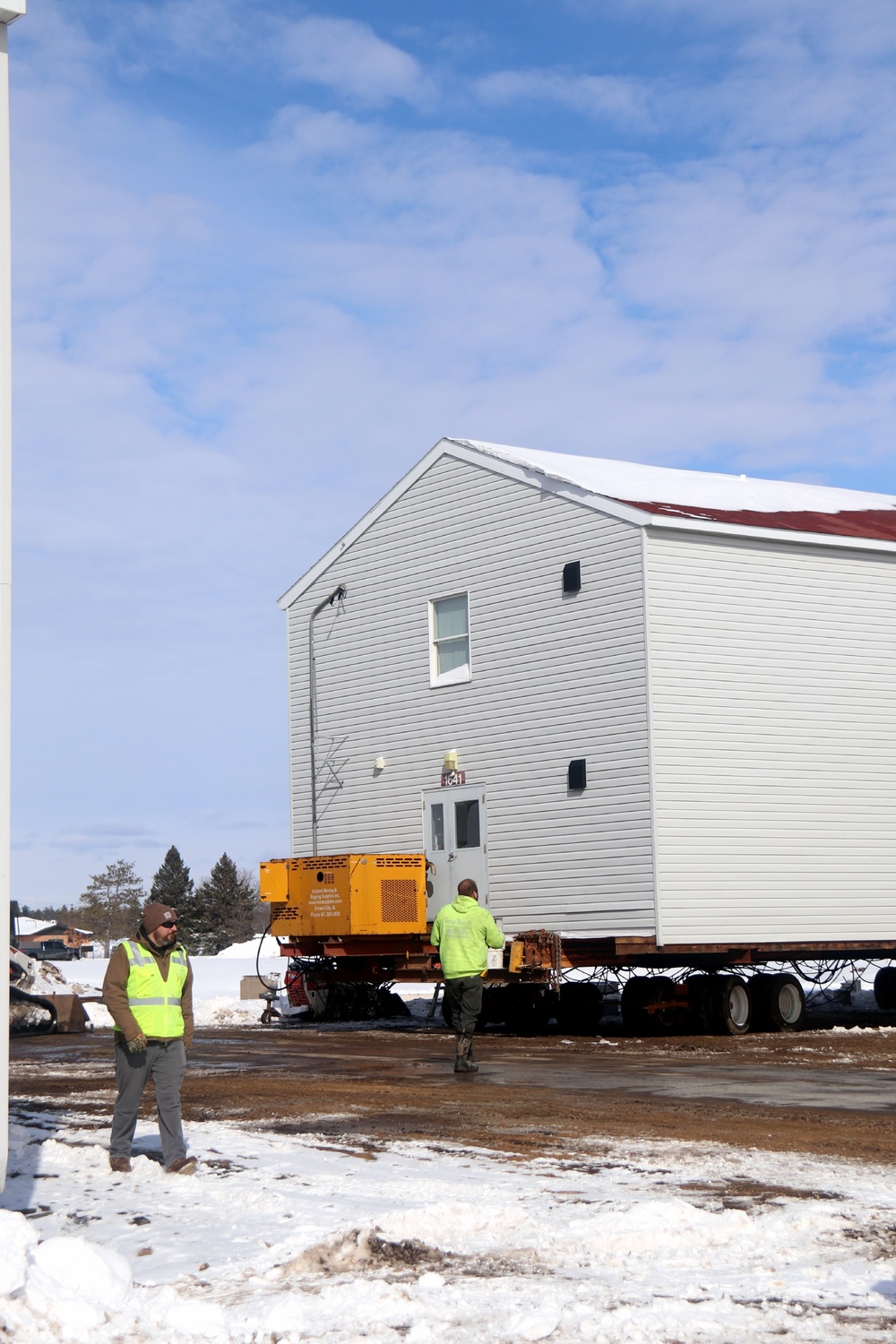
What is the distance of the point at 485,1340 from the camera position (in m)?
5.40

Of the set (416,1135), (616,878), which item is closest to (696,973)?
(616,878)

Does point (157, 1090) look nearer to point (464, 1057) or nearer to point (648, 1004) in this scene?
point (464, 1057)

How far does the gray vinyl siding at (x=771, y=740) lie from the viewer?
1981cm

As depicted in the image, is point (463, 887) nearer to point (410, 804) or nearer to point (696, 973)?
point (696, 973)

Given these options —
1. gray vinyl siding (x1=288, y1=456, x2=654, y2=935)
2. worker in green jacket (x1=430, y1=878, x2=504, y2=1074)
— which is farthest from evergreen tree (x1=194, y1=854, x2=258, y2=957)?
worker in green jacket (x1=430, y1=878, x2=504, y2=1074)

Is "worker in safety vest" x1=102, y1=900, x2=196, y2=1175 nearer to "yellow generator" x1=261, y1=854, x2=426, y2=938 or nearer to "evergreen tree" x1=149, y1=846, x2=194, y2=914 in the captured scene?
"yellow generator" x1=261, y1=854, x2=426, y2=938

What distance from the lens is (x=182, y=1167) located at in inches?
342

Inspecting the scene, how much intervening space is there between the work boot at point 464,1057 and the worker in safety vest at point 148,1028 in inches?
220

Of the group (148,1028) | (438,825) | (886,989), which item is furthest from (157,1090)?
(886,989)

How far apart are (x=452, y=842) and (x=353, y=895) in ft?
5.88

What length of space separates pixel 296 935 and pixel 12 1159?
14026 millimetres

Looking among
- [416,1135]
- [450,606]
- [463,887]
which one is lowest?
[416,1135]

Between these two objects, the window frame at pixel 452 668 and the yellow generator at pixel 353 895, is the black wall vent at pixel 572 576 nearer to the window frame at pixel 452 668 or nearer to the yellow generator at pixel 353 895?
the window frame at pixel 452 668

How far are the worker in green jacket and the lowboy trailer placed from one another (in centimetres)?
476
